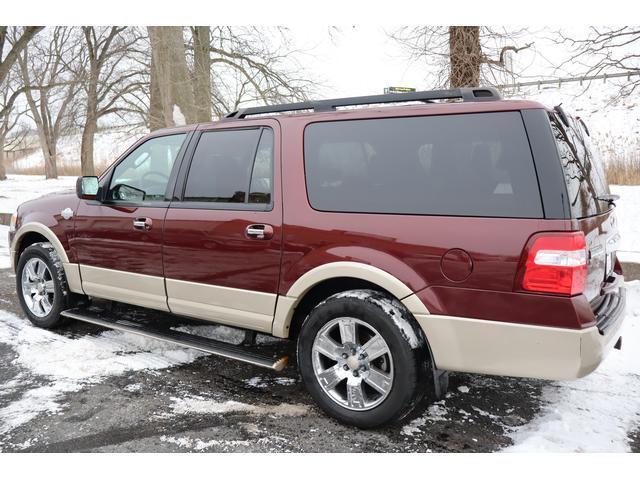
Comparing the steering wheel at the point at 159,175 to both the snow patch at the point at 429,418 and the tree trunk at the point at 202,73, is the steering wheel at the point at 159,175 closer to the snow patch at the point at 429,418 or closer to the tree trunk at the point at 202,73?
the snow patch at the point at 429,418

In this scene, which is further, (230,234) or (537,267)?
(230,234)

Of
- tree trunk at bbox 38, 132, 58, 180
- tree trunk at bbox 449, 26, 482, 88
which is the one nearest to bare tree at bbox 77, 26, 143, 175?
tree trunk at bbox 38, 132, 58, 180

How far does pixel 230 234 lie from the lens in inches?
141

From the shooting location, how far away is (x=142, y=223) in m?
4.11

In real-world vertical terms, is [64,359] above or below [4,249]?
below

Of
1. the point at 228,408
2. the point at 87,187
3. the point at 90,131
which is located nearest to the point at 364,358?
the point at 228,408

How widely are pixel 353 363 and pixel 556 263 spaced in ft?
4.14

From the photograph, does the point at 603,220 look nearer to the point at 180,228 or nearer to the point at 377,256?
the point at 377,256

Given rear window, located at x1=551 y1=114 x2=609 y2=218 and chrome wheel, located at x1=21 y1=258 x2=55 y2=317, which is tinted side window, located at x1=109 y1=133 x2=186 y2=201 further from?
rear window, located at x1=551 y1=114 x2=609 y2=218

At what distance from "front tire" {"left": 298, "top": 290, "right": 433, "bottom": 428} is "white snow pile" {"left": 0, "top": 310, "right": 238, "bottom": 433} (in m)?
1.42

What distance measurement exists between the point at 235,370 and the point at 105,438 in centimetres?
117

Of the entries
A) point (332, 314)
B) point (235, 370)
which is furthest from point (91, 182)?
point (332, 314)

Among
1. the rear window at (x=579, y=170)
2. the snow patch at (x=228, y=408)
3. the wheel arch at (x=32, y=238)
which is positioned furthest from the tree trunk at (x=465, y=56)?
the snow patch at (x=228, y=408)

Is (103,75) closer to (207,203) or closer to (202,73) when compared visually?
(202,73)
